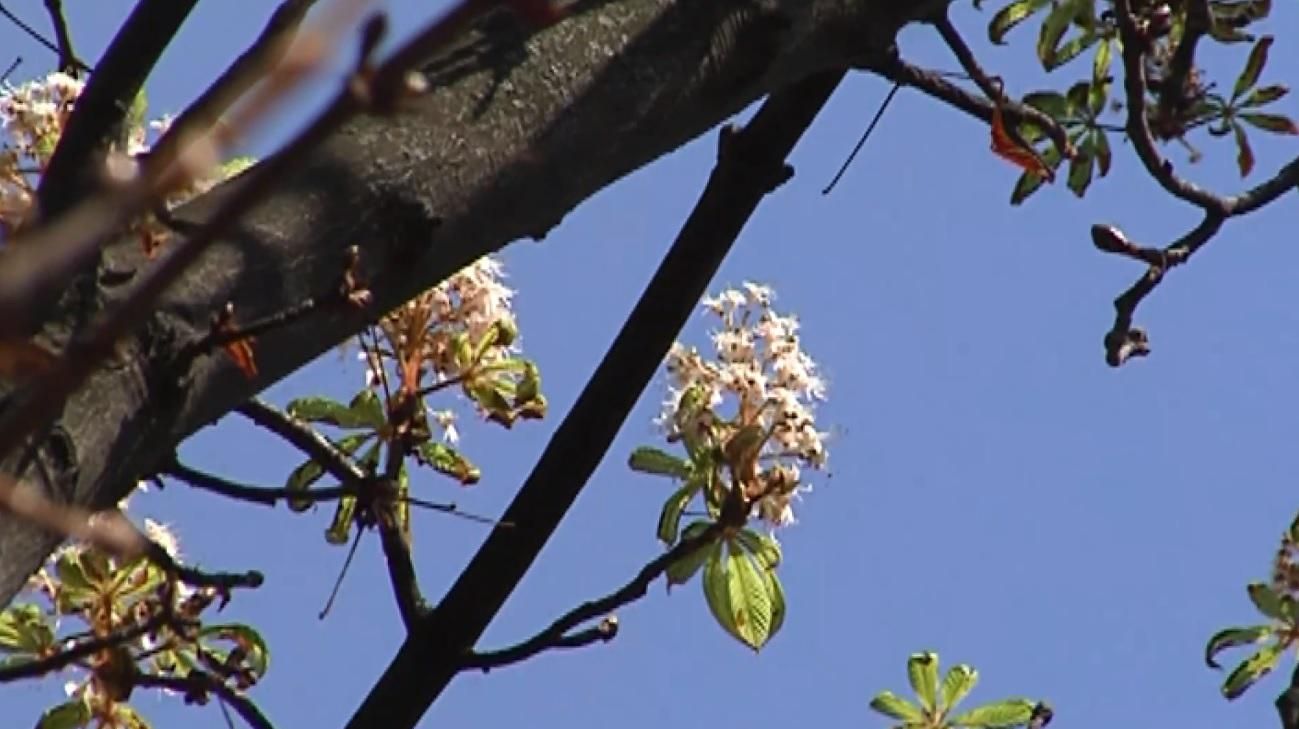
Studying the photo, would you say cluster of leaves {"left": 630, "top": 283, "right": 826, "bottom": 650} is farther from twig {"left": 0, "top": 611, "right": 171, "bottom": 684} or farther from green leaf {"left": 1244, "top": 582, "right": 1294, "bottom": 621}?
twig {"left": 0, "top": 611, "right": 171, "bottom": 684}

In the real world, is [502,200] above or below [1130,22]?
below

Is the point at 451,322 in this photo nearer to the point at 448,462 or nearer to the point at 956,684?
the point at 448,462

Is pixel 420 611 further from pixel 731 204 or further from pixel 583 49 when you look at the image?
pixel 583 49

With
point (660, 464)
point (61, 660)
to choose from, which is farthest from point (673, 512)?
point (61, 660)

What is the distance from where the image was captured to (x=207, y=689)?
1.60 m

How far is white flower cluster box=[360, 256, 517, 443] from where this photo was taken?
2072 mm

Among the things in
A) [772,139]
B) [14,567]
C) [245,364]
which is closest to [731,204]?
[772,139]

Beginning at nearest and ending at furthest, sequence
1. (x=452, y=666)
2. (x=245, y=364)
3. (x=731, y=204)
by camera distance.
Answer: (x=245, y=364) → (x=452, y=666) → (x=731, y=204)

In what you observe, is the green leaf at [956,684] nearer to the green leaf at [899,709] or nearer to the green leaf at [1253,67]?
the green leaf at [899,709]

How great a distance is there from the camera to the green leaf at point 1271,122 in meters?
2.98

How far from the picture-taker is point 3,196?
159cm

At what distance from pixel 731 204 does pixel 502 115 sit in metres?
0.71

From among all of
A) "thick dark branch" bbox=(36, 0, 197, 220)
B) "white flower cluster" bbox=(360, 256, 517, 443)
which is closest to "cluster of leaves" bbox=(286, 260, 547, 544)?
"white flower cluster" bbox=(360, 256, 517, 443)

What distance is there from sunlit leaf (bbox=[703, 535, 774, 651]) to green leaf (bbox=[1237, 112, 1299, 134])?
1.25 m
